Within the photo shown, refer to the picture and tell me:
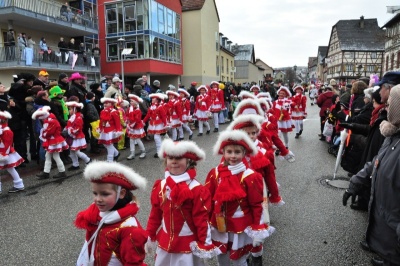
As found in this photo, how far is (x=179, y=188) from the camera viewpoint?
8.66 feet

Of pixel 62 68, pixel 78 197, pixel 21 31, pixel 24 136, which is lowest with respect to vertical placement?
pixel 78 197

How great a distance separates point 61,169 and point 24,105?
2608mm

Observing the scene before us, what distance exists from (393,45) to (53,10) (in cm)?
3910

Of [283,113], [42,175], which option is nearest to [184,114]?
[283,113]

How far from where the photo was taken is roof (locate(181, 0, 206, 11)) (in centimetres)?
3387

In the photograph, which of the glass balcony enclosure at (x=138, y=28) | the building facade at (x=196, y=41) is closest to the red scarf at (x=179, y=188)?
the glass balcony enclosure at (x=138, y=28)

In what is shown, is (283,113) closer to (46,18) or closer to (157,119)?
(157,119)

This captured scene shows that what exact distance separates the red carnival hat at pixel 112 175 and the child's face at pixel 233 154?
107 cm

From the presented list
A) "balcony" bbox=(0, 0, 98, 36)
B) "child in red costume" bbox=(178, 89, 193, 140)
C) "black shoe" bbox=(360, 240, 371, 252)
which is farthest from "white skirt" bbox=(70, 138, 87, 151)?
"balcony" bbox=(0, 0, 98, 36)

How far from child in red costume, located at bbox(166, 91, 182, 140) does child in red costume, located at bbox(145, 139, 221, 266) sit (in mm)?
8054

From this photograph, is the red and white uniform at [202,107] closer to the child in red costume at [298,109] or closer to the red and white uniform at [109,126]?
the child in red costume at [298,109]

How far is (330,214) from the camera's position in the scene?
199 inches

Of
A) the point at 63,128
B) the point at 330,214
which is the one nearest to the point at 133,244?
the point at 330,214

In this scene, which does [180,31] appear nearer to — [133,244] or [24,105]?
[24,105]
